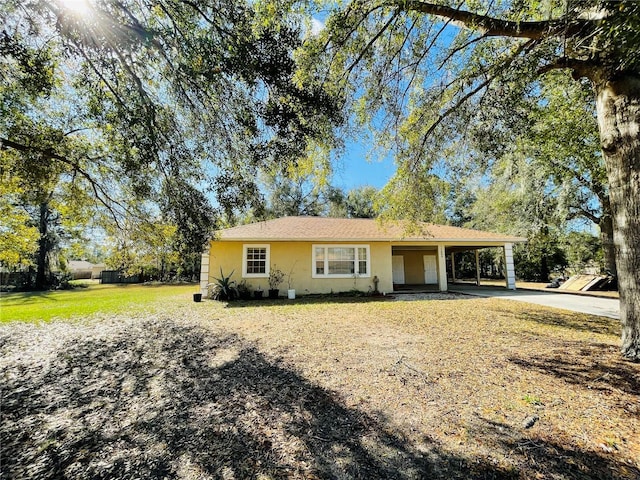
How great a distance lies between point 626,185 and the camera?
155 inches

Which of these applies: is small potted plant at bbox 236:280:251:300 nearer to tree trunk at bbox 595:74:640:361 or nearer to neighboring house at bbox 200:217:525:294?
neighboring house at bbox 200:217:525:294

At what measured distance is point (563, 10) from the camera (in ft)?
12.1

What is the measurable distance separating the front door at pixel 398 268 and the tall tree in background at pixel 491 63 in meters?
11.5

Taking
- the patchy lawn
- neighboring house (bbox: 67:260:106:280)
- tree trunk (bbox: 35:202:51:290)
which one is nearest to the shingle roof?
the patchy lawn

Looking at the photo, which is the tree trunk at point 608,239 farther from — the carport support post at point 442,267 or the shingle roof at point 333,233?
the carport support post at point 442,267

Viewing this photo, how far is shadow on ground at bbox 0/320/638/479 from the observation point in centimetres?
210

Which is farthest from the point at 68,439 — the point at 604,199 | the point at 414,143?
the point at 604,199

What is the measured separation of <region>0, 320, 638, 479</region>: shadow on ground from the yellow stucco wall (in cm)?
769

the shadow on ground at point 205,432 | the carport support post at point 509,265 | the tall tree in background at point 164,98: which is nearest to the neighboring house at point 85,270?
the tall tree in background at point 164,98

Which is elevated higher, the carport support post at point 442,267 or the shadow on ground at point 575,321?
the carport support post at point 442,267

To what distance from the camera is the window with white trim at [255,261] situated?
1215cm

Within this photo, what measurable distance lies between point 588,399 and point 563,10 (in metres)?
4.74

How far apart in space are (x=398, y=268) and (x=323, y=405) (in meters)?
15.0

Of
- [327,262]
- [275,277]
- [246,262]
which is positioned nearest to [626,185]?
[327,262]
